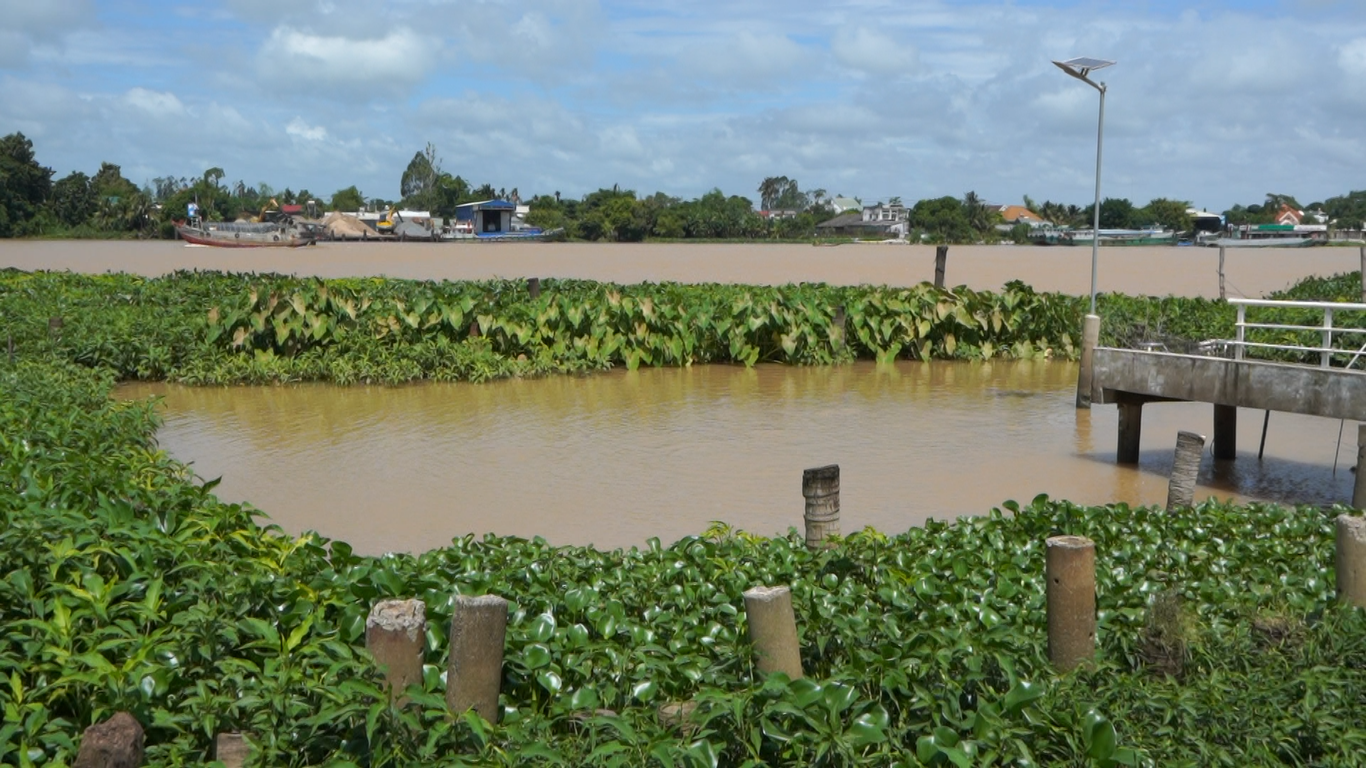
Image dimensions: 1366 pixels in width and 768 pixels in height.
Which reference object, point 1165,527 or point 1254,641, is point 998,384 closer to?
point 1165,527

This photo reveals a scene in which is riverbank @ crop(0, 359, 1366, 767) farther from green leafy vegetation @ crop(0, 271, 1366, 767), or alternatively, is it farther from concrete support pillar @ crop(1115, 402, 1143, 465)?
concrete support pillar @ crop(1115, 402, 1143, 465)

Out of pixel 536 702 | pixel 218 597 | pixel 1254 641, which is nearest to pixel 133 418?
pixel 218 597

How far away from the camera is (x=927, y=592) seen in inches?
237

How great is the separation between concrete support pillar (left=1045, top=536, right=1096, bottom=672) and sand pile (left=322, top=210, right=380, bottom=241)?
8912cm

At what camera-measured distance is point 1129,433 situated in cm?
1262

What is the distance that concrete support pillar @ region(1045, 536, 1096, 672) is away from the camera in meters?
5.29

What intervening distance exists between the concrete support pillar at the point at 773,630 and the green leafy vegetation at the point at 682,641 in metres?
0.09

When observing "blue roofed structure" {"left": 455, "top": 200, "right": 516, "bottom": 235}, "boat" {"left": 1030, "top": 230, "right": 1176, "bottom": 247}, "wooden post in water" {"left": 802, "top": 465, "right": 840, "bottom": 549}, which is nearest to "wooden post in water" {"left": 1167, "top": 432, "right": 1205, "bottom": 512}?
"wooden post in water" {"left": 802, "top": 465, "right": 840, "bottom": 549}

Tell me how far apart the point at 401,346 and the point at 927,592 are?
1381cm

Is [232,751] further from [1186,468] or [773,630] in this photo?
[1186,468]

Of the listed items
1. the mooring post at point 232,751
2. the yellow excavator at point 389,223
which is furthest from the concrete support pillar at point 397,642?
the yellow excavator at point 389,223

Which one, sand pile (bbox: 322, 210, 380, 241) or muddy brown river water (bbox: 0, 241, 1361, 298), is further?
sand pile (bbox: 322, 210, 380, 241)

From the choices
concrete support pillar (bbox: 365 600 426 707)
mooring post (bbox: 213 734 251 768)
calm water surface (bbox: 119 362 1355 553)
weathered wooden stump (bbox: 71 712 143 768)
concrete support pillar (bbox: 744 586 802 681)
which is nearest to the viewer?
weathered wooden stump (bbox: 71 712 143 768)

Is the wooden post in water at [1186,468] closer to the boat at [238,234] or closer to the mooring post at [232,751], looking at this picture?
the mooring post at [232,751]
